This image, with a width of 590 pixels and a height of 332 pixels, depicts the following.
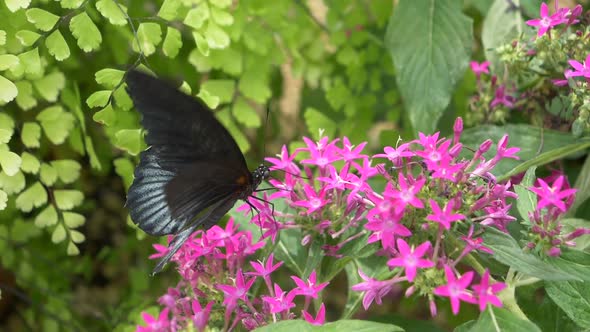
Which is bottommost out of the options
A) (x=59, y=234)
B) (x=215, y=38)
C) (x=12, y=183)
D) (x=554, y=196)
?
(x=59, y=234)

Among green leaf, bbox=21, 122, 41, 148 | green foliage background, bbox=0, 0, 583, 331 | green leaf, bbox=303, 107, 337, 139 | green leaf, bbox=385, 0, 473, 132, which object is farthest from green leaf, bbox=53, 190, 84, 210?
green leaf, bbox=385, 0, 473, 132

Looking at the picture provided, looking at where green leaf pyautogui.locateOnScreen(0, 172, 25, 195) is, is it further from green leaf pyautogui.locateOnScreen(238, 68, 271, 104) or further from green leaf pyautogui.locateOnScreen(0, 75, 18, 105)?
green leaf pyautogui.locateOnScreen(238, 68, 271, 104)

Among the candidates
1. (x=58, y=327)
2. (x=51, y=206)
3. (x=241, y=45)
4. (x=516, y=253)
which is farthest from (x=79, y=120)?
(x=516, y=253)

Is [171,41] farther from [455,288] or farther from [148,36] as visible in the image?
[455,288]

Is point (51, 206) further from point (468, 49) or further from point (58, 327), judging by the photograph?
point (468, 49)

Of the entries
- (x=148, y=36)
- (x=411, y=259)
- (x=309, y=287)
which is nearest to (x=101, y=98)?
(x=148, y=36)

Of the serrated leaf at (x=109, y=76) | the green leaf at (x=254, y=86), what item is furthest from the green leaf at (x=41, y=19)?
the green leaf at (x=254, y=86)
